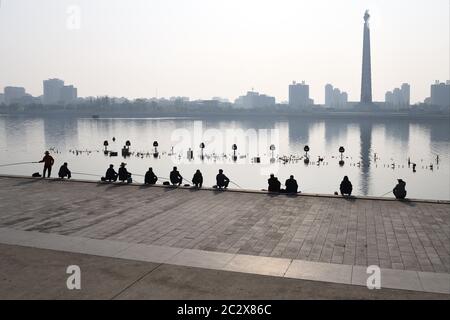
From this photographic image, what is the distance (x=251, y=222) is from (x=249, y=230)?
1.05 m

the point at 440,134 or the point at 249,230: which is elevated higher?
the point at 249,230

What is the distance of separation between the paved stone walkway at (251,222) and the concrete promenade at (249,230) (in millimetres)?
31

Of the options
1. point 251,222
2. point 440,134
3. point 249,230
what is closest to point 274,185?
point 251,222

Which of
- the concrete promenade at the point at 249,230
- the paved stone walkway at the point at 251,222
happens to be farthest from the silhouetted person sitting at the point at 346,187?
the paved stone walkway at the point at 251,222

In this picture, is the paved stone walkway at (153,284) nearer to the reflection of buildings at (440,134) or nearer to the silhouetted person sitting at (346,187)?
the silhouetted person sitting at (346,187)

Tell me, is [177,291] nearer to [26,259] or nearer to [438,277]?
[26,259]

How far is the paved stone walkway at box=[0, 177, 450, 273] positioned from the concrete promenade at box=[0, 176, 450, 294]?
3cm

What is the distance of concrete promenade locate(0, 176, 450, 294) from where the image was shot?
10805 millimetres

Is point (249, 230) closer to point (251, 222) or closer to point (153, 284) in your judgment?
point (251, 222)

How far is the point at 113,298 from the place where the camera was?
857cm

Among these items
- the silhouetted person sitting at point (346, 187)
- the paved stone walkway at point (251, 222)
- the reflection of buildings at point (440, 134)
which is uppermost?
the silhouetted person sitting at point (346, 187)

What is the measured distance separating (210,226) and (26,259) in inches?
226

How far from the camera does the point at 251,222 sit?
49.9ft

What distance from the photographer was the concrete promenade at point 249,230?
1080cm
